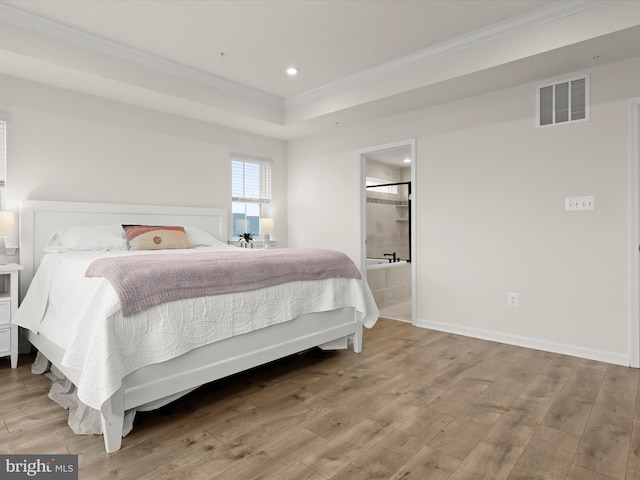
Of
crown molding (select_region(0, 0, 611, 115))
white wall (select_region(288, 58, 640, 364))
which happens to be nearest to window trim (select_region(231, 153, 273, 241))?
crown molding (select_region(0, 0, 611, 115))

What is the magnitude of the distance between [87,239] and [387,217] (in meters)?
5.25

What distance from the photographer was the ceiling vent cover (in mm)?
3092

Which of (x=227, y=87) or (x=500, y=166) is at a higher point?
(x=227, y=87)

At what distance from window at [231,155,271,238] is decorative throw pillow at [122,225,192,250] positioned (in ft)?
3.85

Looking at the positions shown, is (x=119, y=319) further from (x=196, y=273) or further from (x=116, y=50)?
(x=116, y=50)

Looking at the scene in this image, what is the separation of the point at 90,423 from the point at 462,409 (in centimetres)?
201

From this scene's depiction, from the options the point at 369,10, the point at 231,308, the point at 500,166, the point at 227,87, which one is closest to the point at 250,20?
the point at 369,10

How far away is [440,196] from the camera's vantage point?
398cm

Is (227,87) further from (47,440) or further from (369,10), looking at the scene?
(47,440)

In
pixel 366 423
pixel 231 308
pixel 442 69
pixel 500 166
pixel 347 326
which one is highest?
pixel 442 69

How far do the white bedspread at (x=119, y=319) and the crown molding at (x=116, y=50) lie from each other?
5.70 ft

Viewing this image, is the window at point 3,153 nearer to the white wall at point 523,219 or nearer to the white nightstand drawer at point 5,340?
the white nightstand drawer at point 5,340

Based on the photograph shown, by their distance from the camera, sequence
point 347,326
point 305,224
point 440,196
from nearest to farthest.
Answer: point 347,326, point 440,196, point 305,224

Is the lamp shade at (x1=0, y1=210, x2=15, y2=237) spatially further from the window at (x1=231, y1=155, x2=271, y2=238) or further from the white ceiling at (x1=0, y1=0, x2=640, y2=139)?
the window at (x1=231, y1=155, x2=271, y2=238)
